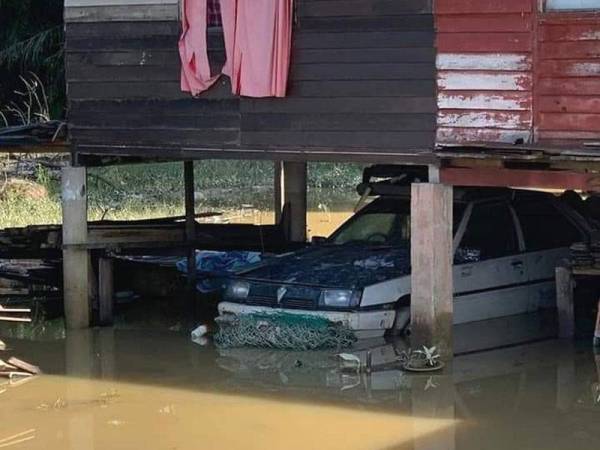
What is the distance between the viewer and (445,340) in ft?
39.3

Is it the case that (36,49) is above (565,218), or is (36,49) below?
above

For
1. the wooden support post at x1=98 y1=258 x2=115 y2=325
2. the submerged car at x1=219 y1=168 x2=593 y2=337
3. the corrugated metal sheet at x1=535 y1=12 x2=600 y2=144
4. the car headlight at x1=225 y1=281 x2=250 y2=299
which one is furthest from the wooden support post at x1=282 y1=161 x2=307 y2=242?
the corrugated metal sheet at x1=535 y1=12 x2=600 y2=144

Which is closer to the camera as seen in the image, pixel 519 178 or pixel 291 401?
pixel 291 401

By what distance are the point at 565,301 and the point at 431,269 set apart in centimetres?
220

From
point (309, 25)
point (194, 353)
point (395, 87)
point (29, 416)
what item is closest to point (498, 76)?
point (395, 87)

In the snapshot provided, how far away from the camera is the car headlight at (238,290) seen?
43.2ft

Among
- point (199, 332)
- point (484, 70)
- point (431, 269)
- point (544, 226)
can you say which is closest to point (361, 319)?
point (431, 269)

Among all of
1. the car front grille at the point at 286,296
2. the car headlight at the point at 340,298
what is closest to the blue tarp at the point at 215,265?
the car front grille at the point at 286,296

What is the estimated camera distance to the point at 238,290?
13219 mm

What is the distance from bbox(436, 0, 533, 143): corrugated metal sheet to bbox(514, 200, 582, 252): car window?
9.23 feet

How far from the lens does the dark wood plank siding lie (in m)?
12.2

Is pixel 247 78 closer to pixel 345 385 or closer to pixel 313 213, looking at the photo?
pixel 345 385

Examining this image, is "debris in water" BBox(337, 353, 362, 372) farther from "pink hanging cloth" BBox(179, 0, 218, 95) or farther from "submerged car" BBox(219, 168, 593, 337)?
"pink hanging cloth" BBox(179, 0, 218, 95)

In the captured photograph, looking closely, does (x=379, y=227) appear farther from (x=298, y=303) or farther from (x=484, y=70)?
(x=484, y=70)
